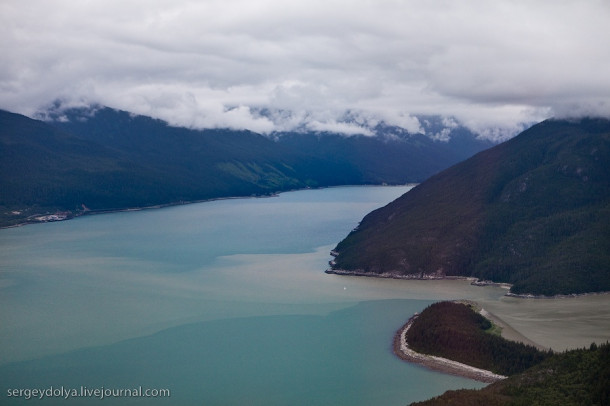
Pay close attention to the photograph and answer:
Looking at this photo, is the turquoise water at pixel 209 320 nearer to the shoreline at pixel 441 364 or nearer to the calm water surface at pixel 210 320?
the calm water surface at pixel 210 320

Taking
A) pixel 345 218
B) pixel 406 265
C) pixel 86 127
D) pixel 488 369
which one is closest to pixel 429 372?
pixel 488 369

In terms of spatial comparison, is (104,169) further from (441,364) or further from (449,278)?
(441,364)

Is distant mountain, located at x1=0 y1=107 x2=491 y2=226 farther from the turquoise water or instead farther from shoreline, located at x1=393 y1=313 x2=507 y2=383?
shoreline, located at x1=393 y1=313 x2=507 y2=383

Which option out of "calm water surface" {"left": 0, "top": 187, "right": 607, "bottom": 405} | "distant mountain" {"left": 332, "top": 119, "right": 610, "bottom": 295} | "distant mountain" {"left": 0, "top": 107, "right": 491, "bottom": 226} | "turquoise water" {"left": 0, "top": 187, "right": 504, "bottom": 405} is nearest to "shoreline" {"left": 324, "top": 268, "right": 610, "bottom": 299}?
"distant mountain" {"left": 332, "top": 119, "right": 610, "bottom": 295}

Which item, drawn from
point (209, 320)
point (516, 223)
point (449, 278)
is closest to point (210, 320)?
point (209, 320)

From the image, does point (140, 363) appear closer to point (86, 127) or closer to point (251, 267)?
point (251, 267)

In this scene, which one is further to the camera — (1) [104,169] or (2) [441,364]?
(1) [104,169]
